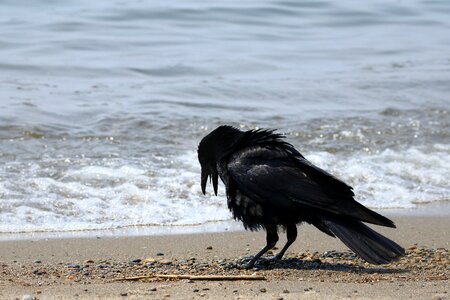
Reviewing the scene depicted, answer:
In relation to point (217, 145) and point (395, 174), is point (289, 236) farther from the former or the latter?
point (395, 174)

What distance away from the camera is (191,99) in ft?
42.8

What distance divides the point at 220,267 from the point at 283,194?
1.99ft

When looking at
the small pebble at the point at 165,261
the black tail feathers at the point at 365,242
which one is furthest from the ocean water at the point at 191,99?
the black tail feathers at the point at 365,242

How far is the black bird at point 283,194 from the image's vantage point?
5777 mm

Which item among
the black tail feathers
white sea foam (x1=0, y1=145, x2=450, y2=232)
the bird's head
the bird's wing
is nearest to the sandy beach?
the black tail feathers

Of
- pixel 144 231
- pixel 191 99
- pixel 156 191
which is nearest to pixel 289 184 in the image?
pixel 144 231

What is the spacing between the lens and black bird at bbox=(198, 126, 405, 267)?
19.0ft

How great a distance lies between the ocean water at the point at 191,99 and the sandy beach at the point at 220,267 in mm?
601

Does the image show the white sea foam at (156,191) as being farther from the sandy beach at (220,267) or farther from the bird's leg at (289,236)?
the bird's leg at (289,236)

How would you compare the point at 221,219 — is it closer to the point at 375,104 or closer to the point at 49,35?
the point at 375,104

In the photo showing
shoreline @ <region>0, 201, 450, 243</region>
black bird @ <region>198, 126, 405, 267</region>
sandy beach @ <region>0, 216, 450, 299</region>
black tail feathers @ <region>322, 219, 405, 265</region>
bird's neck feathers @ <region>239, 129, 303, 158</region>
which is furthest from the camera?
shoreline @ <region>0, 201, 450, 243</region>

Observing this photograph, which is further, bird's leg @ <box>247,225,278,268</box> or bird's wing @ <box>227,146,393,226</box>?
bird's leg @ <box>247,225,278,268</box>

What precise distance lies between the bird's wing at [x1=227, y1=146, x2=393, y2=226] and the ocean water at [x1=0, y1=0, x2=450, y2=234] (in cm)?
143

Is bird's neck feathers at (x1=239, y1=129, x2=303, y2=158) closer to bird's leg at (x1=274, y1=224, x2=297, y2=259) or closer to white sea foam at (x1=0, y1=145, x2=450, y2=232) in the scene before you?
bird's leg at (x1=274, y1=224, x2=297, y2=259)
